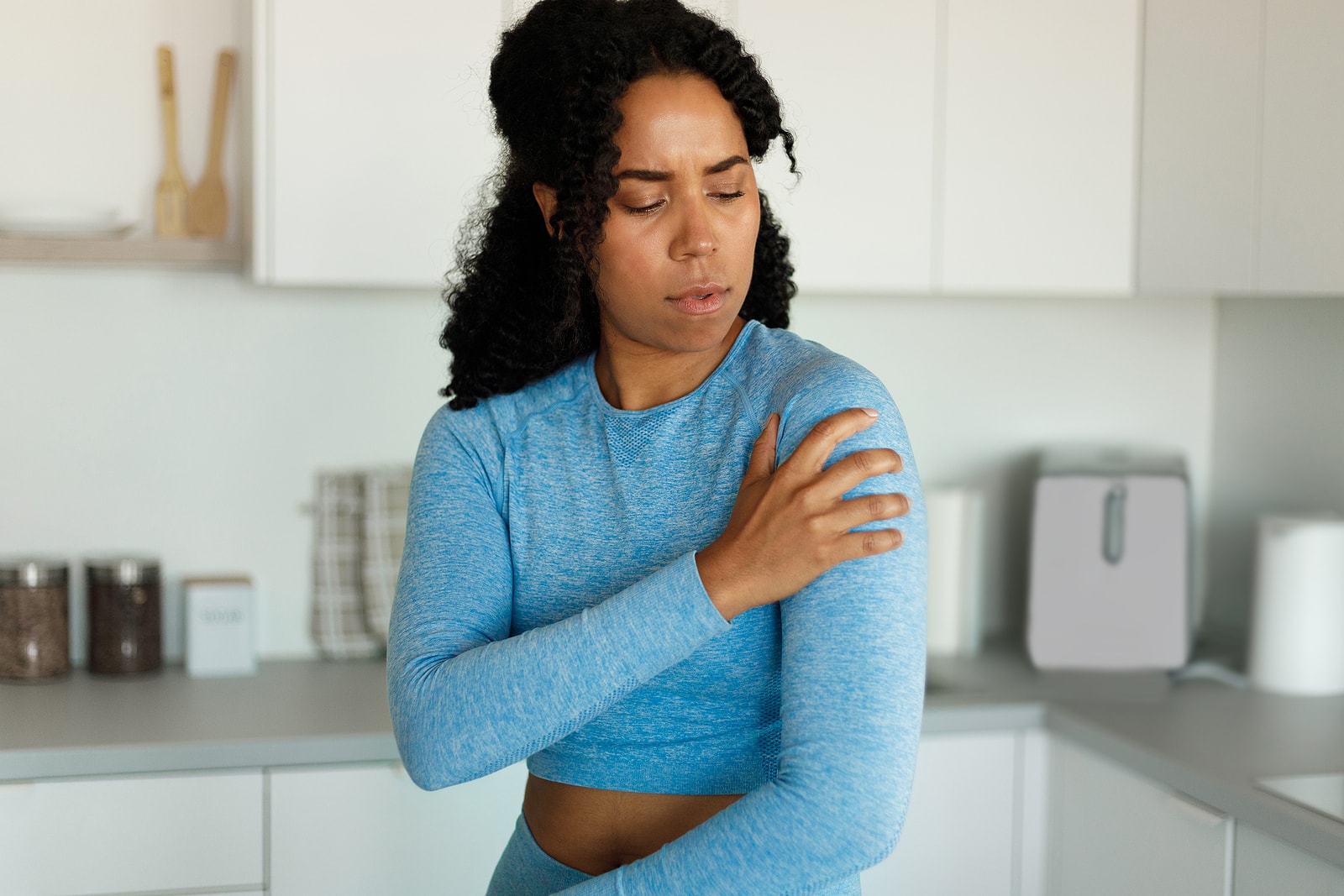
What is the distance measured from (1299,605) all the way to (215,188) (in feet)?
6.30

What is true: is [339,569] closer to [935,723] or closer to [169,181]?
[169,181]

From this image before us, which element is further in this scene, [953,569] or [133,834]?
[953,569]

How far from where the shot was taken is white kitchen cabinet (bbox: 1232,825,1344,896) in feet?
5.00

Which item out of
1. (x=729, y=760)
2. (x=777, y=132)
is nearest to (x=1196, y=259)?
(x=777, y=132)

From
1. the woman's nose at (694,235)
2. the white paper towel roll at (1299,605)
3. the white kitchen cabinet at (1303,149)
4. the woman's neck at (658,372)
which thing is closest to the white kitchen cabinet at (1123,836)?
the white paper towel roll at (1299,605)

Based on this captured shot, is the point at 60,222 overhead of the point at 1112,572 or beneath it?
overhead

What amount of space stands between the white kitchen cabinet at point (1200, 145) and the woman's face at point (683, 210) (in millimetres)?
1279

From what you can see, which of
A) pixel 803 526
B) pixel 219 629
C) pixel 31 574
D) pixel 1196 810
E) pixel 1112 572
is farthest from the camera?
pixel 1112 572

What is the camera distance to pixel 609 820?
1.12m

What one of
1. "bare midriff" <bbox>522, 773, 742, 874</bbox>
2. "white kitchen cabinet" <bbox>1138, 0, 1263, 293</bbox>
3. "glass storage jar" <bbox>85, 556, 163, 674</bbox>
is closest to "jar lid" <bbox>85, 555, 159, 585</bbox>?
"glass storage jar" <bbox>85, 556, 163, 674</bbox>

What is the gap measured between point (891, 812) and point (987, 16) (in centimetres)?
162

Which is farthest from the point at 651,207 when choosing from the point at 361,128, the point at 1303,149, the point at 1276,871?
the point at 1303,149

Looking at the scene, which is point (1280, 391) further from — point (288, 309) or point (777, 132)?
point (288, 309)

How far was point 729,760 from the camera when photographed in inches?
42.4
